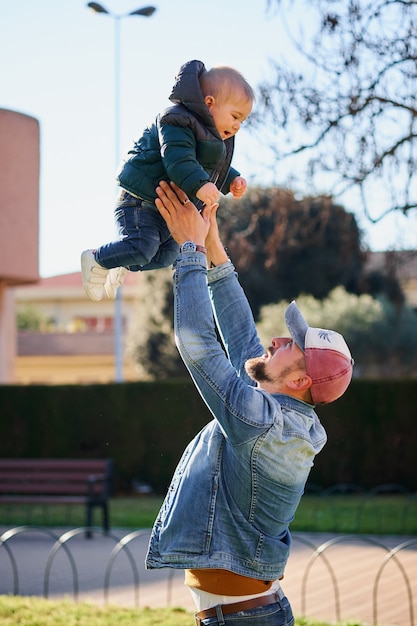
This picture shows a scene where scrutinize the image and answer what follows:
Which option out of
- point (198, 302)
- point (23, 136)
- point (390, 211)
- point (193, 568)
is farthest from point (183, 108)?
point (23, 136)

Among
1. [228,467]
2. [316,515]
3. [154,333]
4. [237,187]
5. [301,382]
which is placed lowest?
[316,515]

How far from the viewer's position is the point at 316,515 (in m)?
13.5

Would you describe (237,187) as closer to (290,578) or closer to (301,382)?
(301,382)

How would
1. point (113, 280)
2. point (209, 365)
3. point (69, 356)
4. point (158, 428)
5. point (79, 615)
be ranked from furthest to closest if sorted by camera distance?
point (69, 356), point (158, 428), point (79, 615), point (113, 280), point (209, 365)

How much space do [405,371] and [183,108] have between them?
28261mm

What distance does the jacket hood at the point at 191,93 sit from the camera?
10.5 ft

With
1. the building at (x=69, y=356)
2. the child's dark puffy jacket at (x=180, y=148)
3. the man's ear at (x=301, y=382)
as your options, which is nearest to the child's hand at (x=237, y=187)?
the child's dark puffy jacket at (x=180, y=148)

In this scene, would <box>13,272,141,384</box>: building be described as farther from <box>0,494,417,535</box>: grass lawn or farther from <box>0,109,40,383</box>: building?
<box>0,494,417,535</box>: grass lawn

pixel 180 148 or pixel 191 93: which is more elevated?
pixel 191 93

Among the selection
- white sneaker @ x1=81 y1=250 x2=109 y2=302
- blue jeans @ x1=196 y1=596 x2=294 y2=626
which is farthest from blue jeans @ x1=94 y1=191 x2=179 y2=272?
blue jeans @ x1=196 y1=596 x2=294 y2=626

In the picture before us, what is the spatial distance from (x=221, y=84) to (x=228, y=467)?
130 cm

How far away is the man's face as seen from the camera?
10.2 ft

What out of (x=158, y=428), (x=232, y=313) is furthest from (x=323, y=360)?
(x=158, y=428)

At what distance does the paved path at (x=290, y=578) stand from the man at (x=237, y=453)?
324 cm
